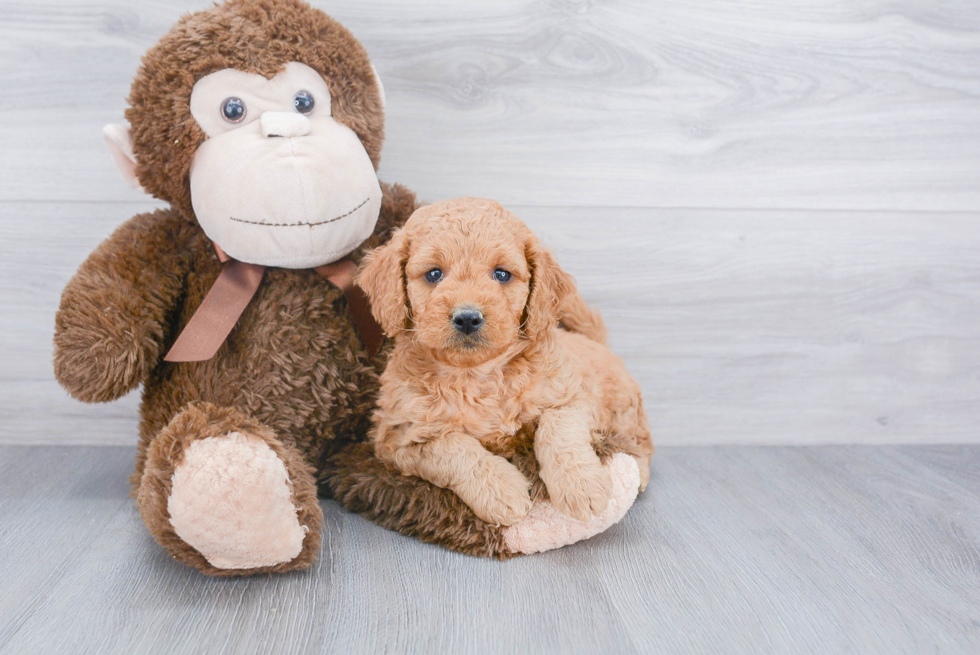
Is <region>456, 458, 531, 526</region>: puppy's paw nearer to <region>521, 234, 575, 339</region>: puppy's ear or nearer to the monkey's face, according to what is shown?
<region>521, 234, 575, 339</region>: puppy's ear

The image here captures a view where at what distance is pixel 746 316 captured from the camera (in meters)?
1.37

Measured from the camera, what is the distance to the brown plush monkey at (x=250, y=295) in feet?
2.75

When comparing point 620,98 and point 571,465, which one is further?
point 620,98

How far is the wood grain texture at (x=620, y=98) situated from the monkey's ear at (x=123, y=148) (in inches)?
10.4

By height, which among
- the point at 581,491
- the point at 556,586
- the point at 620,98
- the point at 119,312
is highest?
the point at 620,98

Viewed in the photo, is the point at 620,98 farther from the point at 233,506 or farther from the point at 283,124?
the point at 233,506

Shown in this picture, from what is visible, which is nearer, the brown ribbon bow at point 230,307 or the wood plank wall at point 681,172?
the brown ribbon bow at point 230,307

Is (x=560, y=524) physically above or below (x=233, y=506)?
below

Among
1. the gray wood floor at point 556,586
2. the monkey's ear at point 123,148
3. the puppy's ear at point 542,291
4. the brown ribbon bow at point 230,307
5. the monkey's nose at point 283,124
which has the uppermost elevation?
the monkey's nose at point 283,124

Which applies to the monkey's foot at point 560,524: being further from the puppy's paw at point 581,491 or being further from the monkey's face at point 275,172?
the monkey's face at point 275,172

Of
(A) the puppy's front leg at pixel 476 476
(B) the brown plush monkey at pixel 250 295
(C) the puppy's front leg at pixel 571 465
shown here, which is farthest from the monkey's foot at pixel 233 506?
(C) the puppy's front leg at pixel 571 465

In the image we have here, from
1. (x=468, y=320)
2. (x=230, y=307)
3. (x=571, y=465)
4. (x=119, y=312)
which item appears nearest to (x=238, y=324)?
(x=230, y=307)

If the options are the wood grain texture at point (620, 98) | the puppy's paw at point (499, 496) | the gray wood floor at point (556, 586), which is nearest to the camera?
the gray wood floor at point (556, 586)

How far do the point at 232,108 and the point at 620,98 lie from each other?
69cm
